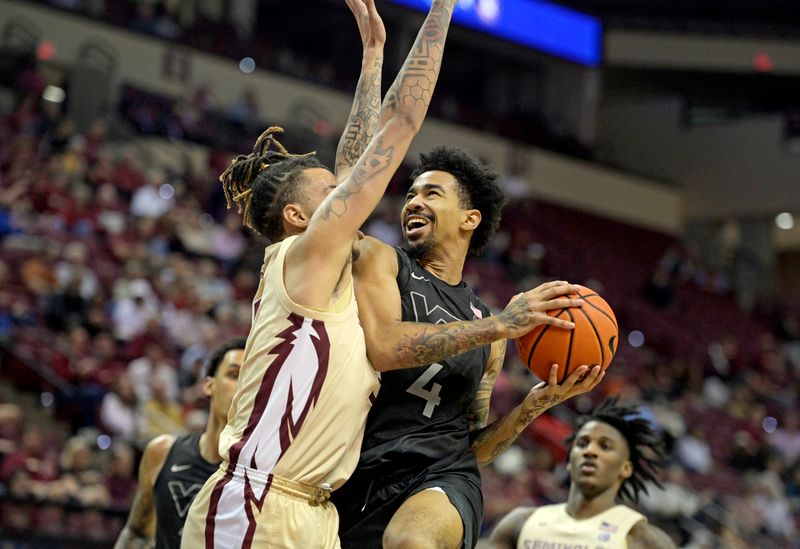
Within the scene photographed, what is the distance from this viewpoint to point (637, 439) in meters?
5.97

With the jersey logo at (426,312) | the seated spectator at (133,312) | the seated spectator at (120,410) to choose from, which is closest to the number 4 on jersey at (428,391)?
the jersey logo at (426,312)

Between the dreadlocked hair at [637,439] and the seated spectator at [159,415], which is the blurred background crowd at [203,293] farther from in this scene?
the dreadlocked hair at [637,439]

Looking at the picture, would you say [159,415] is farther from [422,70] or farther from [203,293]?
[422,70]

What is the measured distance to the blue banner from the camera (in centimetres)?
2148

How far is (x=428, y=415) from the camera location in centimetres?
435

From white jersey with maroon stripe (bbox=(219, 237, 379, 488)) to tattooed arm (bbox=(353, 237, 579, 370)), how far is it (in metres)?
0.11

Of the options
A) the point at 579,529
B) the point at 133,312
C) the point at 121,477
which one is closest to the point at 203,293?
the point at 133,312

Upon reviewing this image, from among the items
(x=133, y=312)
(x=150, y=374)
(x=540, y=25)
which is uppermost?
(x=540, y=25)

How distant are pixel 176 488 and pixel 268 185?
69.3 inches

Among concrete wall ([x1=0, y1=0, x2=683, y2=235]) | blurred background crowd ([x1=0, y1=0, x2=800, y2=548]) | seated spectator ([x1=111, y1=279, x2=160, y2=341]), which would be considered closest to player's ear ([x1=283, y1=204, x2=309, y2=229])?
blurred background crowd ([x1=0, y1=0, x2=800, y2=548])

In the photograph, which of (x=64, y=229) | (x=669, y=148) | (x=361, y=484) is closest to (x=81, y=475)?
(x=64, y=229)

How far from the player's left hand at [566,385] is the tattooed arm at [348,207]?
859 mm

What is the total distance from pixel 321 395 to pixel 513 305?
735 millimetres

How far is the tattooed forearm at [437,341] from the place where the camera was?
13.2ft
